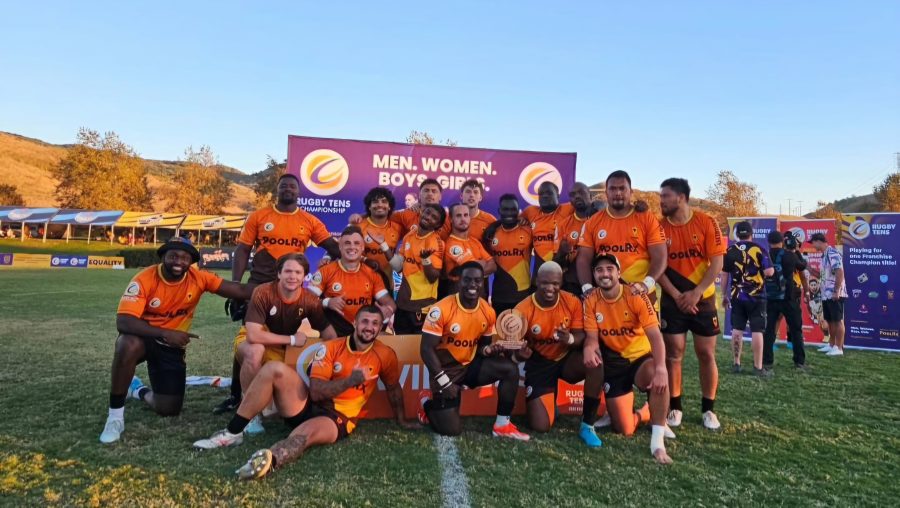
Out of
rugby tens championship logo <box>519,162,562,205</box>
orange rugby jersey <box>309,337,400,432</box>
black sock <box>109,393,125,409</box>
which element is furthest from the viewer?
rugby tens championship logo <box>519,162,562,205</box>

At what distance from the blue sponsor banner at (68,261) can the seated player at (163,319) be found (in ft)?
103

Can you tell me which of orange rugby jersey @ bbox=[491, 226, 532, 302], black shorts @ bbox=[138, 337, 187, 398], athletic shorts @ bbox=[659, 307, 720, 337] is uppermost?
orange rugby jersey @ bbox=[491, 226, 532, 302]

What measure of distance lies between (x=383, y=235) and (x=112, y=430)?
3182 millimetres

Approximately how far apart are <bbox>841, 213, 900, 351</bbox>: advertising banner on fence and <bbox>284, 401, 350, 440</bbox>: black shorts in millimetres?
11059

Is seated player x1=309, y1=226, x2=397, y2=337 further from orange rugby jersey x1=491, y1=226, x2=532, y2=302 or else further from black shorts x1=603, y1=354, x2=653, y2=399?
black shorts x1=603, y1=354, x2=653, y2=399

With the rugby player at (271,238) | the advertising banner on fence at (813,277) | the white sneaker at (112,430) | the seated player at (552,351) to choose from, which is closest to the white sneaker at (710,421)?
the seated player at (552,351)

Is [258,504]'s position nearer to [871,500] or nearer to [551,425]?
[551,425]

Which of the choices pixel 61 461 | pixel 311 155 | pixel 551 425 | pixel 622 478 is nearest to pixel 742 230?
pixel 551 425

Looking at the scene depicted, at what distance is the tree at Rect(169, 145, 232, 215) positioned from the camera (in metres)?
65.1

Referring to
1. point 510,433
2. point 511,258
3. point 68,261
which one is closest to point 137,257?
point 68,261

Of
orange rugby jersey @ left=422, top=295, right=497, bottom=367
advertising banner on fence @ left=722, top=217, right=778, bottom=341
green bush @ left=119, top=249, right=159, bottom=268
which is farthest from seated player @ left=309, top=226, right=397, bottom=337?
green bush @ left=119, top=249, right=159, bottom=268

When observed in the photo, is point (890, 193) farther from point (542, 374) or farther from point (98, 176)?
point (98, 176)

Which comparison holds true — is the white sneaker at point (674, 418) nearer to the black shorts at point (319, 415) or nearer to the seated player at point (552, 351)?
the seated player at point (552, 351)

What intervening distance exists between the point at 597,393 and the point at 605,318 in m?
0.67
